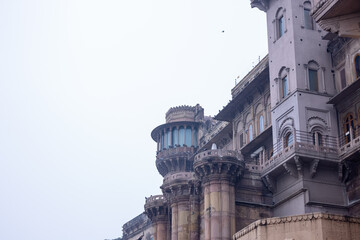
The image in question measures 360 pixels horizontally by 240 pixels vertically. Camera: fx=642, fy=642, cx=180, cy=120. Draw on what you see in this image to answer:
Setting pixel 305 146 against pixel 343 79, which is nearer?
pixel 305 146

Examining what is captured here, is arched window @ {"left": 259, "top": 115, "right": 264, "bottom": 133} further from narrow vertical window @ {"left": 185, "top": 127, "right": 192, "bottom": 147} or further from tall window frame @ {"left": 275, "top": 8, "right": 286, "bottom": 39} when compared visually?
narrow vertical window @ {"left": 185, "top": 127, "right": 192, "bottom": 147}

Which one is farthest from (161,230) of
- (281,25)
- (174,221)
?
(281,25)

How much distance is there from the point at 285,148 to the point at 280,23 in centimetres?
824

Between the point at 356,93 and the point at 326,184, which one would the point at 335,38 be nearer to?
the point at 356,93

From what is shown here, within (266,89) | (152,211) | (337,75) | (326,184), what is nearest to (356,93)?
(337,75)

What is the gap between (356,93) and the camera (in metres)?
32.4

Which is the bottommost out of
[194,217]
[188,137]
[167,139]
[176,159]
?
[194,217]

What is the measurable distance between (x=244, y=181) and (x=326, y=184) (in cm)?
486

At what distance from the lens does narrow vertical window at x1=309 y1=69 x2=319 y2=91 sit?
34250 millimetres

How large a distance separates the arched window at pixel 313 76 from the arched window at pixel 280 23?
2995mm

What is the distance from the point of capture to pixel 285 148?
108 feet

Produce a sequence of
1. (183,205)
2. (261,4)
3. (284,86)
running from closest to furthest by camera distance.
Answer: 1. (284,86)
2. (261,4)
3. (183,205)

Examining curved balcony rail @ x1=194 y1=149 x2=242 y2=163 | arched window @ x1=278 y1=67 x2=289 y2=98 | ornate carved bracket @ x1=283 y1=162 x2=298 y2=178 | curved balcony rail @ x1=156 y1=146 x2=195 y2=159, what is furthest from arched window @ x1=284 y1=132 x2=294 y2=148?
curved balcony rail @ x1=156 y1=146 x2=195 y2=159

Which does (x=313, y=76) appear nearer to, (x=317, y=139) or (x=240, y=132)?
(x=317, y=139)
